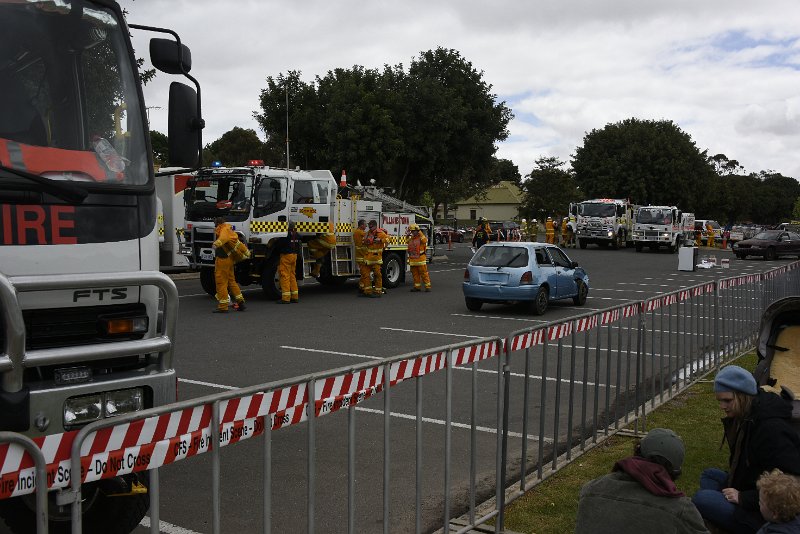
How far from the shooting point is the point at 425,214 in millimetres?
24484

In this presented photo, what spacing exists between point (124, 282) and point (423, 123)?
2940 cm

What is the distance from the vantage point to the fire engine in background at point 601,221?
4325 centimetres

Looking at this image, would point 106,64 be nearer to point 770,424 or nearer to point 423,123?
point 770,424

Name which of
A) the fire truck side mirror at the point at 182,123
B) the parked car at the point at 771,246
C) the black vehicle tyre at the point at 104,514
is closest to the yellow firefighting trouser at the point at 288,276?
the fire truck side mirror at the point at 182,123

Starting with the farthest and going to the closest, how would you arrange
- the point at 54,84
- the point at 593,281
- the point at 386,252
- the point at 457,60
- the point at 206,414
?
the point at 457,60 < the point at 593,281 < the point at 386,252 < the point at 54,84 < the point at 206,414

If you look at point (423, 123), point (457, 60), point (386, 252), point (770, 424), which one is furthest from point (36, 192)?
point (457, 60)

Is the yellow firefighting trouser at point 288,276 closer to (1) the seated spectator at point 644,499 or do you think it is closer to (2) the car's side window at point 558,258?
(2) the car's side window at point 558,258

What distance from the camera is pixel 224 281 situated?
1564cm

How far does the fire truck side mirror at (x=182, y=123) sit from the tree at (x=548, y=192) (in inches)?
2306

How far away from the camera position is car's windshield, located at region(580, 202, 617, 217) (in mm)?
43406

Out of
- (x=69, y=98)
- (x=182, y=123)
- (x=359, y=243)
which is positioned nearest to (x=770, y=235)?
(x=359, y=243)

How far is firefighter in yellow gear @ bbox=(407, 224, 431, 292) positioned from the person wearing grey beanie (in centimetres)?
1536

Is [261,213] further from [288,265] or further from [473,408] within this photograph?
[473,408]

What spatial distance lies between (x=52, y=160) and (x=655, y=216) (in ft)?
137
